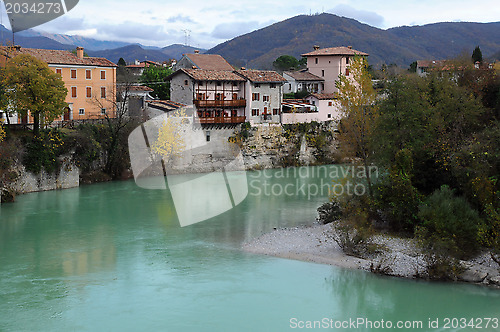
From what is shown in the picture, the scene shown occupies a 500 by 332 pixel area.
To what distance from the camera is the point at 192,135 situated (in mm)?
39062

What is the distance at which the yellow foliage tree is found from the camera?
124ft

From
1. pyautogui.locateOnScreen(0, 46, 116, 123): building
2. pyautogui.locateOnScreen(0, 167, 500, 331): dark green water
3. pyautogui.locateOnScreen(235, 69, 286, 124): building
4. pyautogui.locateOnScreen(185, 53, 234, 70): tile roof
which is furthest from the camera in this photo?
pyautogui.locateOnScreen(185, 53, 234, 70): tile roof

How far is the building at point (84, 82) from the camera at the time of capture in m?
35.8

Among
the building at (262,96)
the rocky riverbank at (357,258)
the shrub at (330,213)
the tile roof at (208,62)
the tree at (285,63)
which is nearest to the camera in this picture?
the rocky riverbank at (357,258)

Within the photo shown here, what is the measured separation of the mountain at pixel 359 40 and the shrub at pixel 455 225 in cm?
11350

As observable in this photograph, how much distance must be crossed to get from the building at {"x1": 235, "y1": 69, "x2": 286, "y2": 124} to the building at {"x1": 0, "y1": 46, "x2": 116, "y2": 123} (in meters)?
9.62

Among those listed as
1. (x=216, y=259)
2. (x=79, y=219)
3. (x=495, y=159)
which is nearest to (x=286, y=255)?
(x=216, y=259)

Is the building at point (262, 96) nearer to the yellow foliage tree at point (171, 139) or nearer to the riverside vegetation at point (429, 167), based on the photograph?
the yellow foliage tree at point (171, 139)

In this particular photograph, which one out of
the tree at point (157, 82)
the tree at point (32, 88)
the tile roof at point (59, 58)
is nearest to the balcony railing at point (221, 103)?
the tile roof at point (59, 58)

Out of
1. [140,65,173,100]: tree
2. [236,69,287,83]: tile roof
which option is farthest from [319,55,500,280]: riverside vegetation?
[140,65,173,100]: tree

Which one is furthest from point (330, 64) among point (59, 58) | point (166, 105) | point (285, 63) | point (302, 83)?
point (59, 58)

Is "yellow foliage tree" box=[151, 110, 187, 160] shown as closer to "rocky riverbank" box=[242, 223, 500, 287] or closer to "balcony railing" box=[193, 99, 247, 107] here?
"balcony railing" box=[193, 99, 247, 107]

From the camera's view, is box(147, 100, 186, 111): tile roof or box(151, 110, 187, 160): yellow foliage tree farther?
box(147, 100, 186, 111): tile roof

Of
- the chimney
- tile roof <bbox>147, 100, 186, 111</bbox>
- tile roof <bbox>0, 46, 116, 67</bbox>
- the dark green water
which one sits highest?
the chimney
